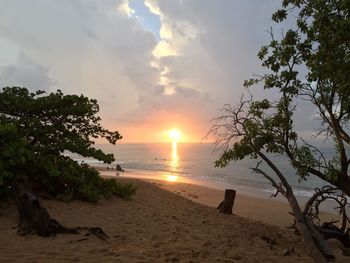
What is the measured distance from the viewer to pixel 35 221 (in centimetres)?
966

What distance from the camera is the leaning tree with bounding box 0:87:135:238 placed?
13359 mm

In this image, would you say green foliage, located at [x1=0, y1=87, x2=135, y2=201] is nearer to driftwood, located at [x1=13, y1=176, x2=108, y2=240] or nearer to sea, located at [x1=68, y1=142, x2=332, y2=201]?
driftwood, located at [x1=13, y1=176, x2=108, y2=240]

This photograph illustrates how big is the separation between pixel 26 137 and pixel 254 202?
651 inches

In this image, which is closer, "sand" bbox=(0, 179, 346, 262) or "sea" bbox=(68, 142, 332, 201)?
"sand" bbox=(0, 179, 346, 262)

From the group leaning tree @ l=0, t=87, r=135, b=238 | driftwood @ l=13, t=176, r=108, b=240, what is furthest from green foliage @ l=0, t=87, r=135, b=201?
driftwood @ l=13, t=176, r=108, b=240

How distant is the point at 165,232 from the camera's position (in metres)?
11.8

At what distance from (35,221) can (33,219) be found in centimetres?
11

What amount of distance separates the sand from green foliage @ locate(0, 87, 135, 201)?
103 cm

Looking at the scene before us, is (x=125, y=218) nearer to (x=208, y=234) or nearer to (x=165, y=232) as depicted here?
(x=165, y=232)

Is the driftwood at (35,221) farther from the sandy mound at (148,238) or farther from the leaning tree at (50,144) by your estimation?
the leaning tree at (50,144)

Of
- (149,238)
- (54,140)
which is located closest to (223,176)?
(54,140)

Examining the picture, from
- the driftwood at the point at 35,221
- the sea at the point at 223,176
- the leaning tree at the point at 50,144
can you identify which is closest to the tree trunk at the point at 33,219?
the driftwood at the point at 35,221

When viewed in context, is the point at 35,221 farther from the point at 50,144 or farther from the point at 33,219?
the point at 50,144

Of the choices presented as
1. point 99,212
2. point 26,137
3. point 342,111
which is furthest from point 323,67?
point 26,137
